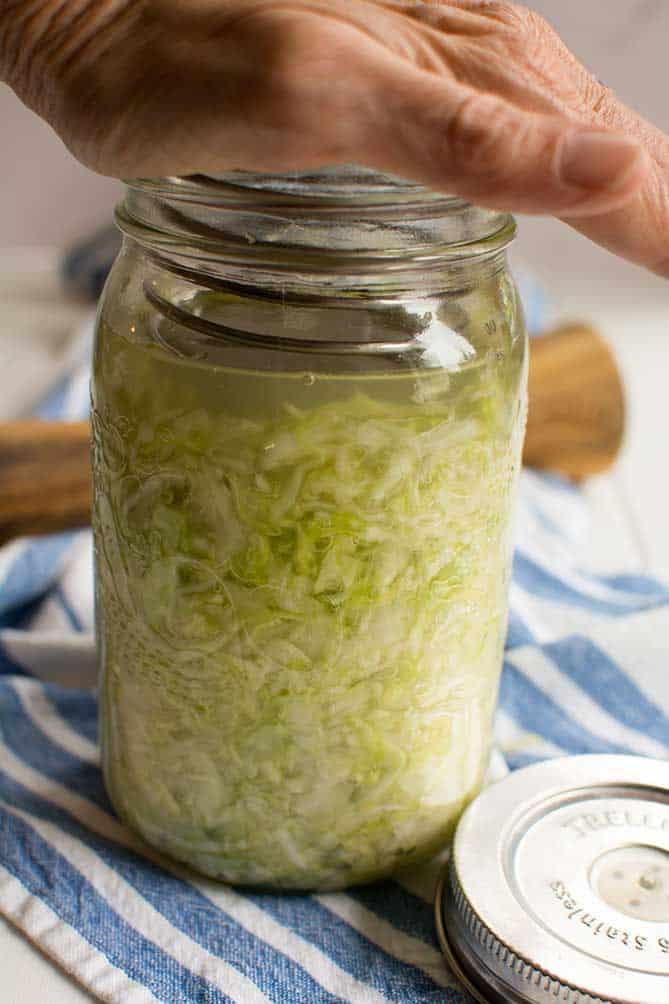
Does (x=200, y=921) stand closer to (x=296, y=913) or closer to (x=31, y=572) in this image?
(x=296, y=913)

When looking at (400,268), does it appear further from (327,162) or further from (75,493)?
(75,493)

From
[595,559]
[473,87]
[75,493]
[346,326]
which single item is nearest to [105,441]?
[346,326]

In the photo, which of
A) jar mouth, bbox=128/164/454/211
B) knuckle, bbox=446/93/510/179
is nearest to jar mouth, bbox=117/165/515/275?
jar mouth, bbox=128/164/454/211

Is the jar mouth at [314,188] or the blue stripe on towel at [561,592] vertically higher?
the jar mouth at [314,188]

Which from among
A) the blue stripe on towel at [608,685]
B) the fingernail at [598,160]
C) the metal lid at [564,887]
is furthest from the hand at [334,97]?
the blue stripe on towel at [608,685]

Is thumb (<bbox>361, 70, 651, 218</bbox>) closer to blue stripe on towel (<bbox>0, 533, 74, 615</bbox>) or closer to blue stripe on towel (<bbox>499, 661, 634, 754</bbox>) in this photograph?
blue stripe on towel (<bbox>499, 661, 634, 754</bbox>)

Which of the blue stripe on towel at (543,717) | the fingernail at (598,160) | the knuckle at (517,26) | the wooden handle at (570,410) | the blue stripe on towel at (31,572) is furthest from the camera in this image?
the wooden handle at (570,410)

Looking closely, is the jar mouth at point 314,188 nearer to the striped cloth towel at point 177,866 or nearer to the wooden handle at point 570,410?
the striped cloth towel at point 177,866

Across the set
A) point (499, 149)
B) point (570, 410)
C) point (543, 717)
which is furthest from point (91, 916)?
point (570, 410)
